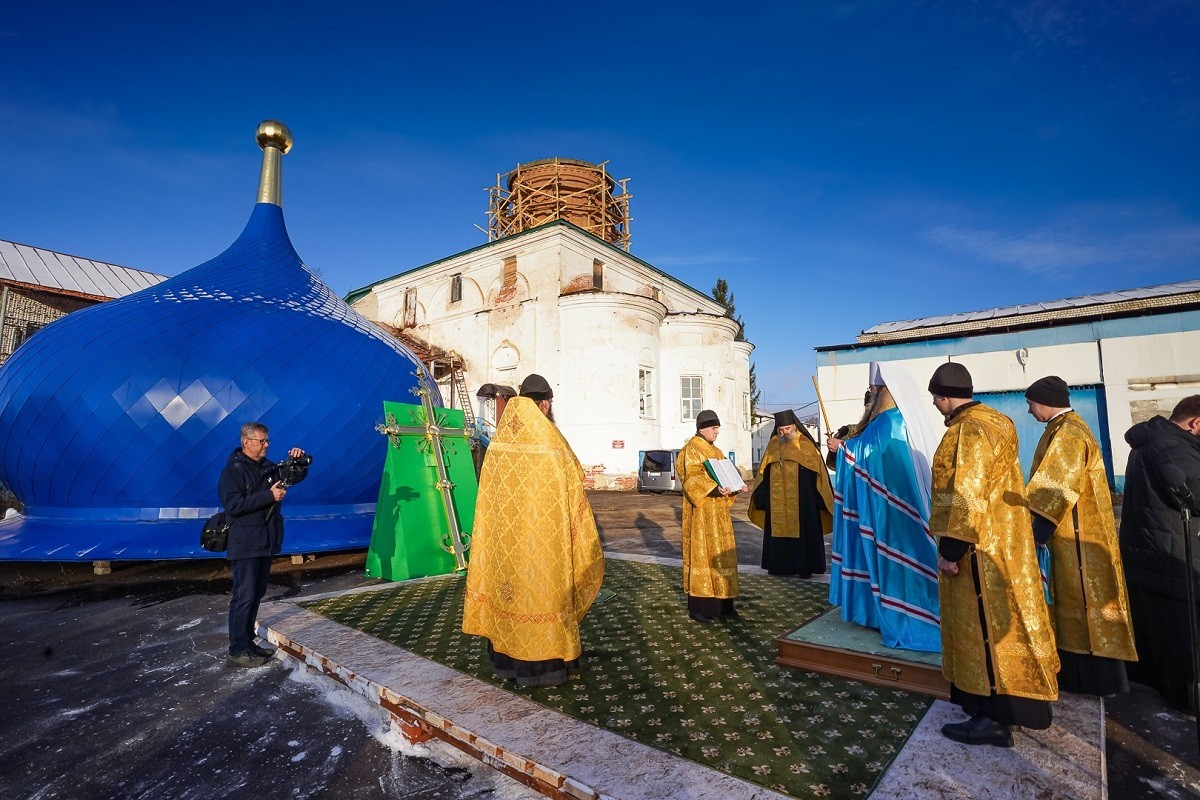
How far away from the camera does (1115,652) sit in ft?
10.4

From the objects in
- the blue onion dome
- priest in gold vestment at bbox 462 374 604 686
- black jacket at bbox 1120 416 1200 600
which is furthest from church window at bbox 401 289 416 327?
black jacket at bbox 1120 416 1200 600

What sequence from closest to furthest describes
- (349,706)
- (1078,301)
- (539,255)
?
(349,706), (1078,301), (539,255)

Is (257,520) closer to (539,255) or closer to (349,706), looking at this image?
(349,706)

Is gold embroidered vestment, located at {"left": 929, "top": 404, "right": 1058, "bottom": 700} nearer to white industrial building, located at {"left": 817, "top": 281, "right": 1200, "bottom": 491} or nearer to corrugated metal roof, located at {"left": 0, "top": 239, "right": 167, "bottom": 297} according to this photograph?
white industrial building, located at {"left": 817, "top": 281, "right": 1200, "bottom": 491}

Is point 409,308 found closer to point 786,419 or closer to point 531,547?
point 786,419

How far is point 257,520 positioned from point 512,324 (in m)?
17.9

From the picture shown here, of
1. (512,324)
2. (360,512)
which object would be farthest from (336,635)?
(512,324)

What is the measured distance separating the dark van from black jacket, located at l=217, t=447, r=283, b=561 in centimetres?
1501

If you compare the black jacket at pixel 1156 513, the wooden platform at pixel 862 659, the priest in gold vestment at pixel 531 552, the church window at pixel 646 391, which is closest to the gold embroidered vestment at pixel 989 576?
the wooden platform at pixel 862 659

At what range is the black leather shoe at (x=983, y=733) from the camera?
2.63 metres

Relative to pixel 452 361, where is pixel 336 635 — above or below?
below

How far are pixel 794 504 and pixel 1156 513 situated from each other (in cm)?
317

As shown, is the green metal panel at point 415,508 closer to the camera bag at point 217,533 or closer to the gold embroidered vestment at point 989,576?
the camera bag at point 217,533

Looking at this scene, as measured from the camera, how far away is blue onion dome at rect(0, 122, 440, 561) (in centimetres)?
744
